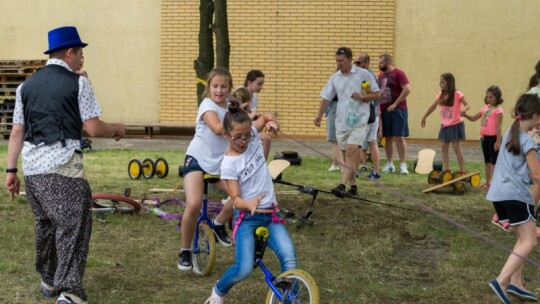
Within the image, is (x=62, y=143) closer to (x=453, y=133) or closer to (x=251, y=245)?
(x=251, y=245)

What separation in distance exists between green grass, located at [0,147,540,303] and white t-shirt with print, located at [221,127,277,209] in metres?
1.04

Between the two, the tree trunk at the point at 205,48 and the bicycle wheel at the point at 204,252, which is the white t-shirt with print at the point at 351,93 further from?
the bicycle wheel at the point at 204,252

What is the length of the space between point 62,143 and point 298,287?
1.80 meters

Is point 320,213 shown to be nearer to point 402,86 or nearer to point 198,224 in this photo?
point 198,224

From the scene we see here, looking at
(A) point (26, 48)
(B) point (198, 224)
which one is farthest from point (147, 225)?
(A) point (26, 48)

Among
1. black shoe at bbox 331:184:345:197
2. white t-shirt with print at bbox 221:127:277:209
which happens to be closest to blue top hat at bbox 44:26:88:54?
white t-shirt with print at bbox 221:127:277:209

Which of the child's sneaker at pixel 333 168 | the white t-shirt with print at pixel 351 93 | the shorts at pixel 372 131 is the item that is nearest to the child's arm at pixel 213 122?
the white t-shirt with print at pixel 351 93

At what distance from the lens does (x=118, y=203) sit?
31.9 ft

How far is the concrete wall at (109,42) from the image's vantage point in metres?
19.7

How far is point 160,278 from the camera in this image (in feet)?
23.2

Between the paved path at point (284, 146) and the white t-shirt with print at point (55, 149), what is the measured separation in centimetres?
1088

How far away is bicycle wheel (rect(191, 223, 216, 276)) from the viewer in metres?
7.07

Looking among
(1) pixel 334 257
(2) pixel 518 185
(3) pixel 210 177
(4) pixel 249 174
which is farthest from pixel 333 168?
(4) pixel 249 174

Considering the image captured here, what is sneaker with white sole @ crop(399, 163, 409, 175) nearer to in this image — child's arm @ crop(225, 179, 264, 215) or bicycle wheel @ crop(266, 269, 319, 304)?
child's arm @ crop(225, 179, 264, 215)
